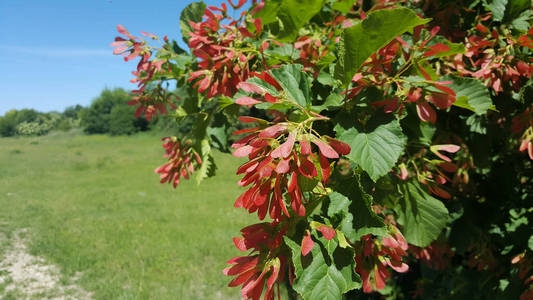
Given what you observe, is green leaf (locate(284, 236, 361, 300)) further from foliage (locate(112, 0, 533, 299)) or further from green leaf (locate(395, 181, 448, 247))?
green leaf (locate(395, 181, 448, 247))

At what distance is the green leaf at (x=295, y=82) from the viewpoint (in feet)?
2.86

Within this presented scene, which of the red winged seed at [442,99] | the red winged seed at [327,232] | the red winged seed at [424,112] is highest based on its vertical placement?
Answer: the red winged seed at [442,99]

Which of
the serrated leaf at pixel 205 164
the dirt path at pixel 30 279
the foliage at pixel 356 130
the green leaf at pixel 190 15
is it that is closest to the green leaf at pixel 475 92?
the foliage at pixel 356 130

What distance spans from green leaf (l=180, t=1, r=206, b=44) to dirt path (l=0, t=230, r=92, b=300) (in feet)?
13.0

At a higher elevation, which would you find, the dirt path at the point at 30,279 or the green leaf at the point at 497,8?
the green leaf at the point at 497,8

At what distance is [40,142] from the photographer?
65.7 ft

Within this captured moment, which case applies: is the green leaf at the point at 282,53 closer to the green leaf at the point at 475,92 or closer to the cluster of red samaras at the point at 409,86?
the cluster of red samaras at the point at 409,86

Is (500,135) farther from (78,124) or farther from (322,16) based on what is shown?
(78,124)

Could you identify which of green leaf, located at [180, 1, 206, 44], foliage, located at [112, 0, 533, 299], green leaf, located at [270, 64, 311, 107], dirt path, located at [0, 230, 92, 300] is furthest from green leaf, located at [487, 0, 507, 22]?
dirt path, located at [0, 230, 92, 300]

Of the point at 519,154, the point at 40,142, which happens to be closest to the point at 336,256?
the point at 519,154

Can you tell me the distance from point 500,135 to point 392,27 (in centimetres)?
145

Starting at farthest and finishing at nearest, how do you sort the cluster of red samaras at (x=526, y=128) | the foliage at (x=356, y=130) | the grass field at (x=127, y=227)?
the grass field at (x=127, y=227) < the cluster of red samaras at (x=526, y=128) < the foliage at (x=356, y=130)

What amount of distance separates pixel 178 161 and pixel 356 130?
1.03 metres

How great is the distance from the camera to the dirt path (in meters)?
4.19
